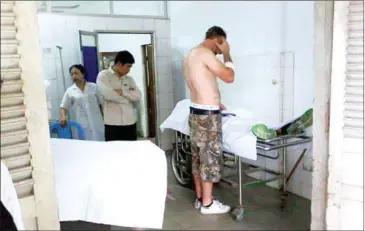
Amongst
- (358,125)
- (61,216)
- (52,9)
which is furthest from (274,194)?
(52,9)

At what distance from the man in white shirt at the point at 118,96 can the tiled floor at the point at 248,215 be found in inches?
26.0

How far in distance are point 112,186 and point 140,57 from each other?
208 centimetres

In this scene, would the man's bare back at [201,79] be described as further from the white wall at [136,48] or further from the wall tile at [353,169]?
the wall tile at [353,169]

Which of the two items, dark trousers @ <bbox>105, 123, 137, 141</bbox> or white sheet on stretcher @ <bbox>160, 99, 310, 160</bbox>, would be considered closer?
white sheet on stretcher @ <bbox>160, 99, 310, 160</bbox>

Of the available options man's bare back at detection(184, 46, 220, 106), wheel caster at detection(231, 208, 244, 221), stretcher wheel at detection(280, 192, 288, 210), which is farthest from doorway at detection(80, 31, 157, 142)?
stretcher wheel at detection(280, 192, 288, 210)

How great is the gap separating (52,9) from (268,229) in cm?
264

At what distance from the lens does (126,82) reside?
258 centimetres

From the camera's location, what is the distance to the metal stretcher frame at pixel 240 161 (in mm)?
2130

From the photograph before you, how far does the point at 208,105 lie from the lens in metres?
2.15

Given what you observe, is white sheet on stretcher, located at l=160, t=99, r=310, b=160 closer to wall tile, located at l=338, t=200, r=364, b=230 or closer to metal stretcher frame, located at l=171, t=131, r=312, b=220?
metal stretcher frame, located at l=171, t=131, r=312, b=220

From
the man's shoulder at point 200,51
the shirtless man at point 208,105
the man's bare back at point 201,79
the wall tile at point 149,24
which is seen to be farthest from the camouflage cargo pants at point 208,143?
the wall tile at point 149,24

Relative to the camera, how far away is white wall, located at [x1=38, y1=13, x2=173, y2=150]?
248 centimetres

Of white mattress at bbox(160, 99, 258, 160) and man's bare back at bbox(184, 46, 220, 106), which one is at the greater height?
man's bare back at bbox(184, 46, 220, 106)

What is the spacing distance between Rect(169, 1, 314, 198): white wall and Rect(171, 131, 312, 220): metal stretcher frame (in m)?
A: 0.13
